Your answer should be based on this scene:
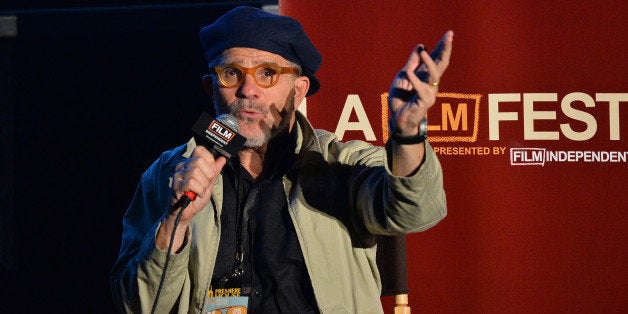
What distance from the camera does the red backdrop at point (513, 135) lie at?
8.85 feet

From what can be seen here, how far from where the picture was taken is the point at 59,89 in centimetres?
363

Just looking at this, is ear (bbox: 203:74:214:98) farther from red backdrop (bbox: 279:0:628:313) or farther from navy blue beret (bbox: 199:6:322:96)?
red backdrop (bbox: 279:0:628:313)

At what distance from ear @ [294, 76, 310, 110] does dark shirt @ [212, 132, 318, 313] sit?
25 cm

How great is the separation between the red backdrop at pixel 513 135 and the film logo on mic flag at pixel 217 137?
0.91 metres

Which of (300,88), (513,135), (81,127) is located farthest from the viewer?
(81,127)

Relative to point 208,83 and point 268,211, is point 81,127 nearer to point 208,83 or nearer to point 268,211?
point 208,83

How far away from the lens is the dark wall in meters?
3.58

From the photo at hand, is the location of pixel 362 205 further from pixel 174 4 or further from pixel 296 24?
pixel 174 4

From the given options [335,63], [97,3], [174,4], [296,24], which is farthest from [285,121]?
[97,3]

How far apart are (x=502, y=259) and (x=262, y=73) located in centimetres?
99

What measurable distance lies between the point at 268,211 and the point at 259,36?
45 centimetres

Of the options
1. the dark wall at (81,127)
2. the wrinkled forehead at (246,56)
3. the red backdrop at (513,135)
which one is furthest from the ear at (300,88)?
the dark wall at (81,127)

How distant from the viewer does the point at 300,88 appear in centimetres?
244

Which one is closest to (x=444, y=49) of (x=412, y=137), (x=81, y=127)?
(x=412, y=137)
